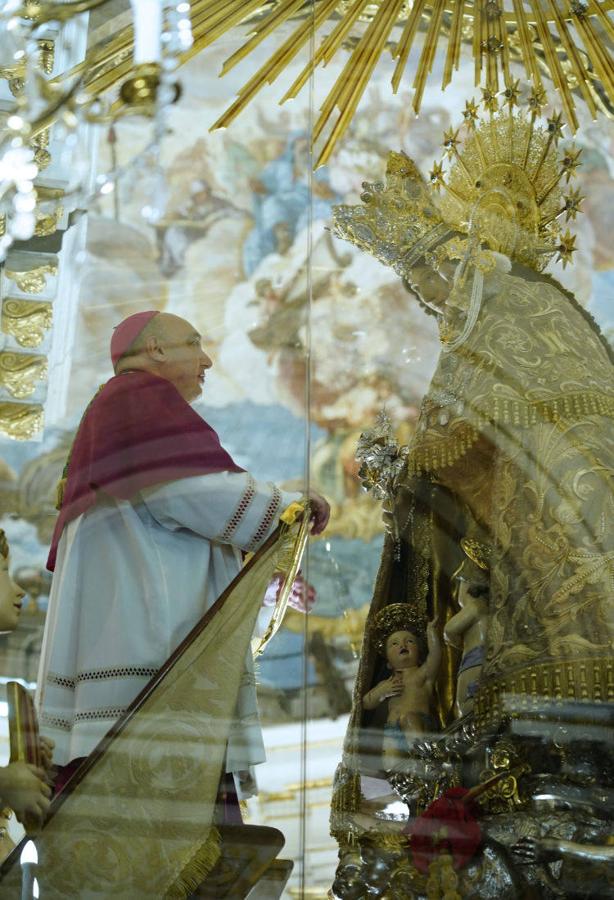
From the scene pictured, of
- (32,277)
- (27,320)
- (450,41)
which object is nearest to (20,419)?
(27,320)

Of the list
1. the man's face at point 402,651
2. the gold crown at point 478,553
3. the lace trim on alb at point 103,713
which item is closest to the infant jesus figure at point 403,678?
the man's face at point 402,651

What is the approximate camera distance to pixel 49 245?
4.11m

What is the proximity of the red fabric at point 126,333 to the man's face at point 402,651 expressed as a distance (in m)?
1.07

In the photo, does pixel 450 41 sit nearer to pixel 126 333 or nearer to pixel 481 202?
pixel 481 202

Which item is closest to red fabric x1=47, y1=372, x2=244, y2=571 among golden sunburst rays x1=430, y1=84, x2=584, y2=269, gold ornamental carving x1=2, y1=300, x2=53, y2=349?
gold ornamental carving x1=2, y1=300, x2=53, y2=349

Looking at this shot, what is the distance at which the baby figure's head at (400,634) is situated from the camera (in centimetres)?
426

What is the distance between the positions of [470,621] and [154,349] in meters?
1.10

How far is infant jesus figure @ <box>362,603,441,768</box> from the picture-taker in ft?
13.6

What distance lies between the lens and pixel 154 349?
404 centimetres

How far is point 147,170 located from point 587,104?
78.8 inches

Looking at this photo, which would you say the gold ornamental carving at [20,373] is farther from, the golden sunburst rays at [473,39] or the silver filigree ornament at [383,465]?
the golden sunburst rays at [473,39]

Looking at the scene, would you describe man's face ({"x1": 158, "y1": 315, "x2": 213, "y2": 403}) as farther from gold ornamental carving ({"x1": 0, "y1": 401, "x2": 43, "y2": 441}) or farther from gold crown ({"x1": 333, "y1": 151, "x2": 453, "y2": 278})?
gold crown ({"x1": 333, "y1": 151, "x2": 453, "y2": 278})

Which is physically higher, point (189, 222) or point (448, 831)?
point (189, 222)

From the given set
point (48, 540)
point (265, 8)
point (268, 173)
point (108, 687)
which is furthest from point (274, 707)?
point (265, 8)
